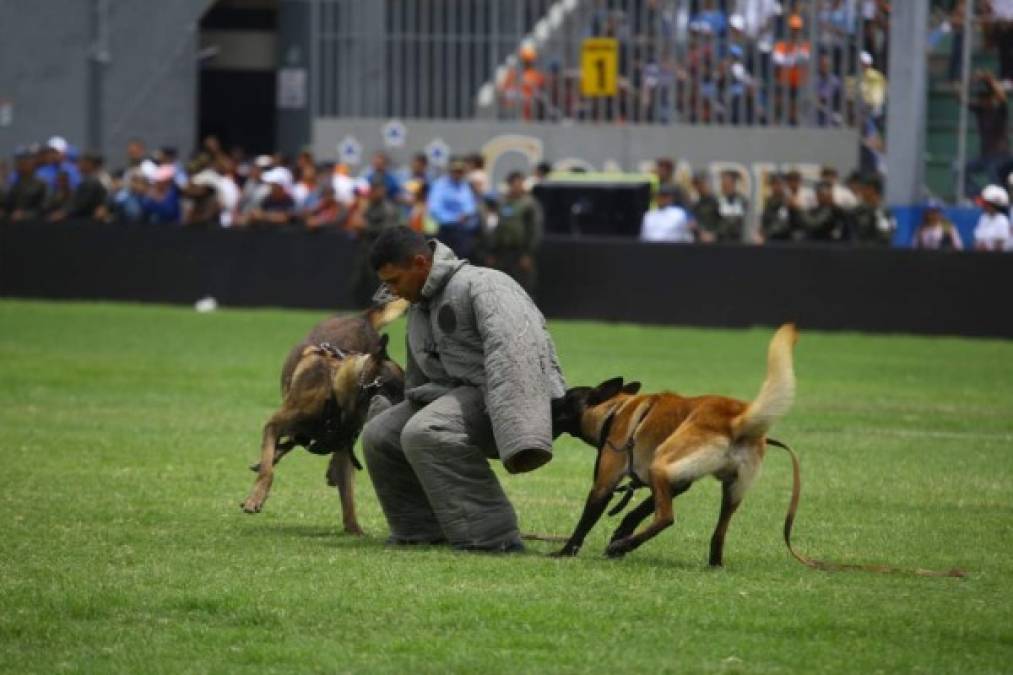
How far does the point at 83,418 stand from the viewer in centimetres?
1600

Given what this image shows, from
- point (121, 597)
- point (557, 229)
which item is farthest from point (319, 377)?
point (557, 229)

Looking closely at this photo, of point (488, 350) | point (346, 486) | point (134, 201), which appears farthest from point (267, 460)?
point (134, 201)

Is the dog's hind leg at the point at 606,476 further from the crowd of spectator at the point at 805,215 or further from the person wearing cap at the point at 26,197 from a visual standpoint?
the person wearing cap at the point at 26,197

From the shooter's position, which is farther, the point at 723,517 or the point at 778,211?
the point at 778,211

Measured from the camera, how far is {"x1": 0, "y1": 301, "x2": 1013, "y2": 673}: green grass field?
7168 mm

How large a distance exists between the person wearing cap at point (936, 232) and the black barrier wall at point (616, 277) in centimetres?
85

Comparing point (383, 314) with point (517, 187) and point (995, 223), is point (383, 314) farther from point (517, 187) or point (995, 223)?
point (995, 223)

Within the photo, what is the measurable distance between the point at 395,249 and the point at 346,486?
5.34ft

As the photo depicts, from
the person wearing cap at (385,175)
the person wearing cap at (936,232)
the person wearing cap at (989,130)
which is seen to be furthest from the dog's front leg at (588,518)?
the person wearing cap at (385,175)

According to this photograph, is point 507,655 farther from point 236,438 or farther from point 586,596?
point 236,438

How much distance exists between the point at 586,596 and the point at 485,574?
2.27 feet

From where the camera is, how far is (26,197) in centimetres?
3086

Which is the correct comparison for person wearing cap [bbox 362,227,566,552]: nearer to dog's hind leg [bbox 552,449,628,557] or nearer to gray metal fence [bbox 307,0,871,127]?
dog's hind leg [bbox 552,449,628,557]

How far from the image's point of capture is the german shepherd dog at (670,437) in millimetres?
8623
